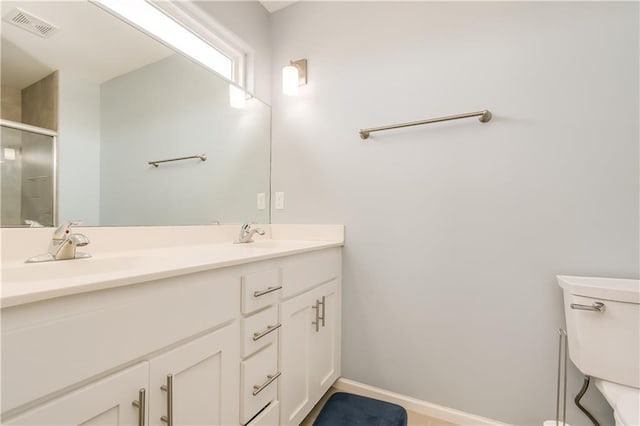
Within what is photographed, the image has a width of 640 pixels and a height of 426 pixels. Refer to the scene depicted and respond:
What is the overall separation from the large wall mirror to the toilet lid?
172 cm

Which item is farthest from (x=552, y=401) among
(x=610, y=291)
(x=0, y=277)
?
(x=0, y=277)

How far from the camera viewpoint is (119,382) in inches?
24.4

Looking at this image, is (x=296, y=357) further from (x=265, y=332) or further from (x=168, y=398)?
(x=168, y=398)

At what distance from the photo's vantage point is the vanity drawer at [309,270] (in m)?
1.19

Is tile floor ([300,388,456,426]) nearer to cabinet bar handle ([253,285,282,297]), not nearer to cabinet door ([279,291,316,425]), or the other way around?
cabinet door ([279,291,316,425])

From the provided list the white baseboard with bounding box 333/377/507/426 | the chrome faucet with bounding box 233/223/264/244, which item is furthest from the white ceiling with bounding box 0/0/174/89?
the white baseboard with bounding box 333/377/507/426

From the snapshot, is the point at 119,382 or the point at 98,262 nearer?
the point at 119,382

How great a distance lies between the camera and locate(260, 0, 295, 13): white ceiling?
6.03 ft

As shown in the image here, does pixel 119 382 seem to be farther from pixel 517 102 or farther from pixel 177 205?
pixel 517 102

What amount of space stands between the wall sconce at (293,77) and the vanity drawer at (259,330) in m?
1.30

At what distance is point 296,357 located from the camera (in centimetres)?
124

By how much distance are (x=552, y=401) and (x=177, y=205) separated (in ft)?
6.06

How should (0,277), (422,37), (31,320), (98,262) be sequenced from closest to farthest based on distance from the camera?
(31,320) < (0,277) < (98,262) < (422,37)

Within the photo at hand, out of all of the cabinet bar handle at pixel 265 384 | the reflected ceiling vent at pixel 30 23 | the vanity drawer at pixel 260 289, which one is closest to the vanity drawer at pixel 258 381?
the cabinet bar handle at pixel 265 384
